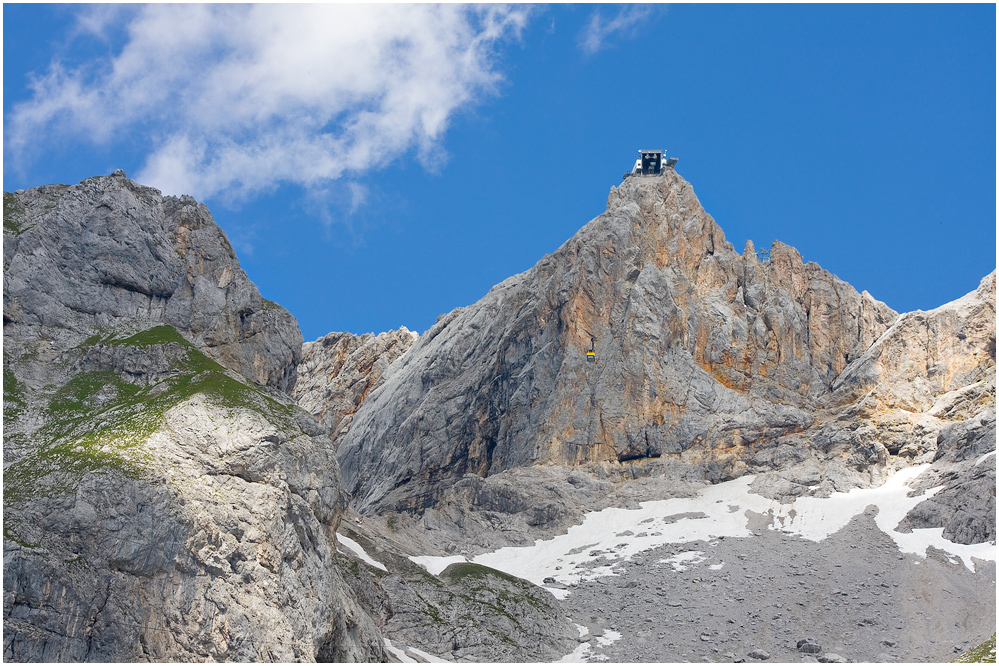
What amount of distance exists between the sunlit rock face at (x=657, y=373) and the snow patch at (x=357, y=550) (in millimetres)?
27608

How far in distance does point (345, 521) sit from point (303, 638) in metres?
47.3

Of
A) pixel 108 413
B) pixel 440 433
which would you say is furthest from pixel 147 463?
pixel 440 433

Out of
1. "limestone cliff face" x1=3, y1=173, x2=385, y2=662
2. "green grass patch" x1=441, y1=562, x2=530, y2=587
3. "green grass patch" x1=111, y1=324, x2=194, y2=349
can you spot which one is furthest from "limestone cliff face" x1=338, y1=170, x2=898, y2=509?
"green grass patch" x1=111, y1=324, x2=194, y2=349

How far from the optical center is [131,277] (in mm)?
87375

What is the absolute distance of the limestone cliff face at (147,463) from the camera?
5916 centimetres

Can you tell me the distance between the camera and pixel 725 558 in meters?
104

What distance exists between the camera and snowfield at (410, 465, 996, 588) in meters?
107

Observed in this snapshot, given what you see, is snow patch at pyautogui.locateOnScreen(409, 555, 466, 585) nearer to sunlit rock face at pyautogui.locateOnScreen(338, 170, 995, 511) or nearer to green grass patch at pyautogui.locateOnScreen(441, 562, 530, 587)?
green grass patch at pyautogui.locateOnScreen(441, 562, 530, 587)

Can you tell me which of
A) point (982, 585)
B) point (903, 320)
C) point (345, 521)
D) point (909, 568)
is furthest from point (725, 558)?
point (903, 320)

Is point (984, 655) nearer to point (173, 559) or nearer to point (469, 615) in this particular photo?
point (469, 615)

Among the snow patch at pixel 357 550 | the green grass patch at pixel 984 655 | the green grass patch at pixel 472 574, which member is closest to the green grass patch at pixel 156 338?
the snow patch at pixel 357 550

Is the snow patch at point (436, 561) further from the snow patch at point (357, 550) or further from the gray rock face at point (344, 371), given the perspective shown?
the gray rock face at point (344, 371)

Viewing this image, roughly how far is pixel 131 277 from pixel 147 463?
26.9 metres

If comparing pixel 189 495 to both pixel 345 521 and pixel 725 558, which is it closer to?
pixel 345 521
